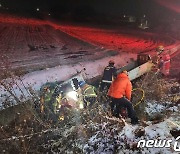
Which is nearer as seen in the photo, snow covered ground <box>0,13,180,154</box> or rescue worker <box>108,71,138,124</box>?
snow covered ground <box>0,13,180,154</box>

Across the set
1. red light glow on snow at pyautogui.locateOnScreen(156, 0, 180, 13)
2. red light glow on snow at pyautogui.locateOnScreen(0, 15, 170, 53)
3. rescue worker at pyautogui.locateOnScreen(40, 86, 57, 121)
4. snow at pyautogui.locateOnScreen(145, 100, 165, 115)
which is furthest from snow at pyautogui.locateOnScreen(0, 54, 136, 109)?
red light glow on snow at pyautogui.locateOnScreen(156, 0, 180, 13)

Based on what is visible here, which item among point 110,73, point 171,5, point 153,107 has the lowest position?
point 153,107

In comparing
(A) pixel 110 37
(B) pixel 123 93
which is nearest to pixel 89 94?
(B) pixel 123 93

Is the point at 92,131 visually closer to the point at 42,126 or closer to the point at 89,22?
the point at 42,126

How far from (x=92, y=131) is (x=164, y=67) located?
556 centimetres

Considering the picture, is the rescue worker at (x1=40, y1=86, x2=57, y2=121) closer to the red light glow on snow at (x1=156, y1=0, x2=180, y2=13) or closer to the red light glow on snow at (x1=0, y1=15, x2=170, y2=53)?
the red light glow on snow at (x1=0, y1=15, x2=170, y2=53)

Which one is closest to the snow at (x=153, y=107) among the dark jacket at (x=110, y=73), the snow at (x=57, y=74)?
the dark jacket at (x=110, y=73)

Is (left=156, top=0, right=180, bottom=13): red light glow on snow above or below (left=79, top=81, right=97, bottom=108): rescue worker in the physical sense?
above

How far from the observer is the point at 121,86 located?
732cm

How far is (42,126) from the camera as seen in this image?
24.5 feet

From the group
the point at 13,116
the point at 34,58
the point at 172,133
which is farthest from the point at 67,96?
the point at 34,58

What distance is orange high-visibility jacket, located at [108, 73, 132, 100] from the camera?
7.29 m

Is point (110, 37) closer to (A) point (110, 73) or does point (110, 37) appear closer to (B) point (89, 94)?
(A) point (110, 73)

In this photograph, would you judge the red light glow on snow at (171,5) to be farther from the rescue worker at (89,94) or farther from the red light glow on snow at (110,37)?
the rescue worker at (89,94)
